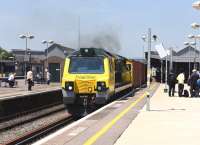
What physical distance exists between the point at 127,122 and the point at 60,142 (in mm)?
4671

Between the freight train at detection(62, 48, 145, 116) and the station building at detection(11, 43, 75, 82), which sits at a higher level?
the station building at detection(11, 43, 75, 82)

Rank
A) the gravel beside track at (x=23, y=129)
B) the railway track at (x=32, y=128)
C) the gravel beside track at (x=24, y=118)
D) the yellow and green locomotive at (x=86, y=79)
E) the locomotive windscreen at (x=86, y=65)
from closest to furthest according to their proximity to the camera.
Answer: the railway track at (x=32, y=128) → the gravel beside track at (x=23, y=129) → the gravel beside track at (x=24, y=118) → the yellow and green locomotive at (x=86, y=79) → the locomotive windscreen at (x=86, y=65)

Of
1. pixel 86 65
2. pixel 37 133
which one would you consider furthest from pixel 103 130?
pixel 86 65

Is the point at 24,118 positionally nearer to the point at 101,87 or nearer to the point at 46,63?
the point at 101,87

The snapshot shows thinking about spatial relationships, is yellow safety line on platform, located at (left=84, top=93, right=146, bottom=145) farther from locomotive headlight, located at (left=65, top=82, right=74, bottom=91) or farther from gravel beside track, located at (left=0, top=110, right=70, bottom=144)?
locomotive headlight, located at (left=65, top=82, right=74, bottom=91)

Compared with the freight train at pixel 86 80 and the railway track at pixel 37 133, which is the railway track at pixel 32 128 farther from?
the freight train at pixel 86 80

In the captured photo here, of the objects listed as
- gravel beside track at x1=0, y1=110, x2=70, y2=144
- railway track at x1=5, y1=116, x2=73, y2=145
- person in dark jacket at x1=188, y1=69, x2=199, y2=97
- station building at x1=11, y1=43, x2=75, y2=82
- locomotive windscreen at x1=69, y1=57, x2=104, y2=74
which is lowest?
gravel beside track at x1=0, y1=110, x2=70, y2=144

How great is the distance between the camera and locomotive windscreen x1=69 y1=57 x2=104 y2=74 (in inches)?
993

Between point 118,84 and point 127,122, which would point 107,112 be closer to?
point 127,122

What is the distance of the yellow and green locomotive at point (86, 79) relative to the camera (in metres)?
24.6

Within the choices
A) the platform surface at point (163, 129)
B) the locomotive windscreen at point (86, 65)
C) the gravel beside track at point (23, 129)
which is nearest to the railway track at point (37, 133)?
the gravel beside track at point (23, 129)

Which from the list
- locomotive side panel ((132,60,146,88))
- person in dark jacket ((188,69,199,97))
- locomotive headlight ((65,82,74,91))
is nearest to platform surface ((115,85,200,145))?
locomotive headlight ((65,82,74,91))

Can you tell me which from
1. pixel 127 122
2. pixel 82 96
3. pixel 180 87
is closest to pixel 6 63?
pixel 180 87

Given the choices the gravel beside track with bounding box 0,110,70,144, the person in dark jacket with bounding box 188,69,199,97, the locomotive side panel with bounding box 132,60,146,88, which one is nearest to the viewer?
the gravel beside track with bounding box 0,110,70,144
